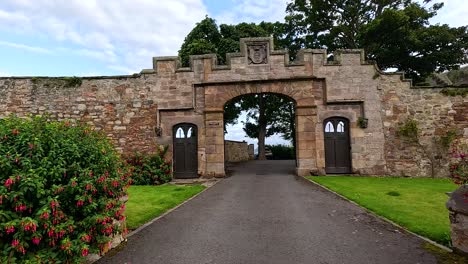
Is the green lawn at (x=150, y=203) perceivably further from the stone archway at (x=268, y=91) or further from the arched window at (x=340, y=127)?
the arched window at (x=340, y=127)

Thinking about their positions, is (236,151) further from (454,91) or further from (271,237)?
(271,237)

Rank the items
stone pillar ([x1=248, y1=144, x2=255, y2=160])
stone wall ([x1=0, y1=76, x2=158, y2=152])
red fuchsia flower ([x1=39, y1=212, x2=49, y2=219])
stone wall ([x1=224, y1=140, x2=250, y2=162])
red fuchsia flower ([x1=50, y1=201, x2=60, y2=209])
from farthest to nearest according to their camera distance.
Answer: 1. stone pillar ([x1=248, y1=144, x2=255, y2=160])
2. stone wall ([x1=224, y1=140, x2=250, y2=162])
3. stone wall ([x1=0, y1=76, x2=158, y2=152])
4. red fuchsia flower ([x1=50, y1=201, x2=60, y2=209])
5. red fuchsia flower ([x1=39, y1=212, x2=49, y2=219])

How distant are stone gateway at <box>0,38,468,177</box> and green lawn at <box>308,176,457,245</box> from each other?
2557 mm

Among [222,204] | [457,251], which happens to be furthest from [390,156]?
[457,251]

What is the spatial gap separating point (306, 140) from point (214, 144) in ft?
14.6

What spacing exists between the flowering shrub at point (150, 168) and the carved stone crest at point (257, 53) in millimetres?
6120

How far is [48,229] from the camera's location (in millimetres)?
3662

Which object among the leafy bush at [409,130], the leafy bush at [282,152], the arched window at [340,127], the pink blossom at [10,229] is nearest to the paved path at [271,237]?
the pink blossom at [10,229]

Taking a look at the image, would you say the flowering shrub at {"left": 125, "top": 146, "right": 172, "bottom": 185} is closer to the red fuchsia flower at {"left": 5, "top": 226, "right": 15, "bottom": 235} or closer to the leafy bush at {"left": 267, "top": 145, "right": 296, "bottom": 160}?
the red fuchsia flower at {"left": 5, "top": 226, "right": 15, "bottom": 235}

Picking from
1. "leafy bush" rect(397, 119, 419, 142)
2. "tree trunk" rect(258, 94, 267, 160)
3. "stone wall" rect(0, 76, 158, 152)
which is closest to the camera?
"leafy bush" rect(397, 119, 419, 142)

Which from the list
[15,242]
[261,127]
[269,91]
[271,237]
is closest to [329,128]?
[269,91]

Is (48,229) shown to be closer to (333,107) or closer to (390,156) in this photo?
(333,107)

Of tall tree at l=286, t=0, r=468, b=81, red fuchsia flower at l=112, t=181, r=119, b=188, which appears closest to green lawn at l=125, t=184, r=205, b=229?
red fuchsia flower at l=112, t=181, r=119, b=188

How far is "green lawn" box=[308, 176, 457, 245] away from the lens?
5.89 metres
